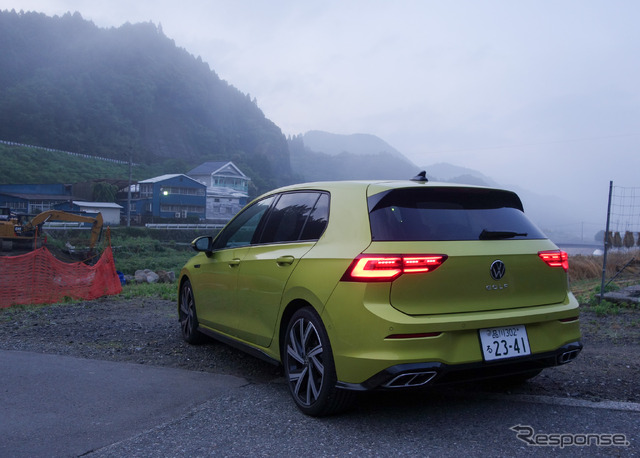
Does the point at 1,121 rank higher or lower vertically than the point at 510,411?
higher

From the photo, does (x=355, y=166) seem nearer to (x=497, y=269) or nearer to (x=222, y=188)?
(x=222, y=188)

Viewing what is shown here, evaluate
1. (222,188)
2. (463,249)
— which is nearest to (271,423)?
(463,249)

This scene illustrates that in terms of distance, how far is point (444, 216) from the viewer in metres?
3.59

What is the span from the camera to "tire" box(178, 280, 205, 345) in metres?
5.92

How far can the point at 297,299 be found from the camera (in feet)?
12.5

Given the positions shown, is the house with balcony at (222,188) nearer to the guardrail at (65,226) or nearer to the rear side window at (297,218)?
the guardrail at (65,226)

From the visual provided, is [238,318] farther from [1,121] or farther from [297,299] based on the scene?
[1,121]

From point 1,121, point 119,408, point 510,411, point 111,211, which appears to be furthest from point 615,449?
point 1,121

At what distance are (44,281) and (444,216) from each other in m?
11.2

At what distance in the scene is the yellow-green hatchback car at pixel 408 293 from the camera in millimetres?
3209

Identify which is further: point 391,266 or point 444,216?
point 444,216

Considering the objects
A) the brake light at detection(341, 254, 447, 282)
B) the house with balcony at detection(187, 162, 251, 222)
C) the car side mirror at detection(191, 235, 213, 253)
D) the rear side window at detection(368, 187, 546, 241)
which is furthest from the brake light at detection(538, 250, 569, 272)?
the house with balcony at detection(187, 162, 251, 222)

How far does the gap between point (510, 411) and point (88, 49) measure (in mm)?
154772

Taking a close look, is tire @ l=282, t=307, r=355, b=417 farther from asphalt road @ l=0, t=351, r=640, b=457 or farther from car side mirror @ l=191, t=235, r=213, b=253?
car side mirror @ l=191, t=235, r=213, b=253
